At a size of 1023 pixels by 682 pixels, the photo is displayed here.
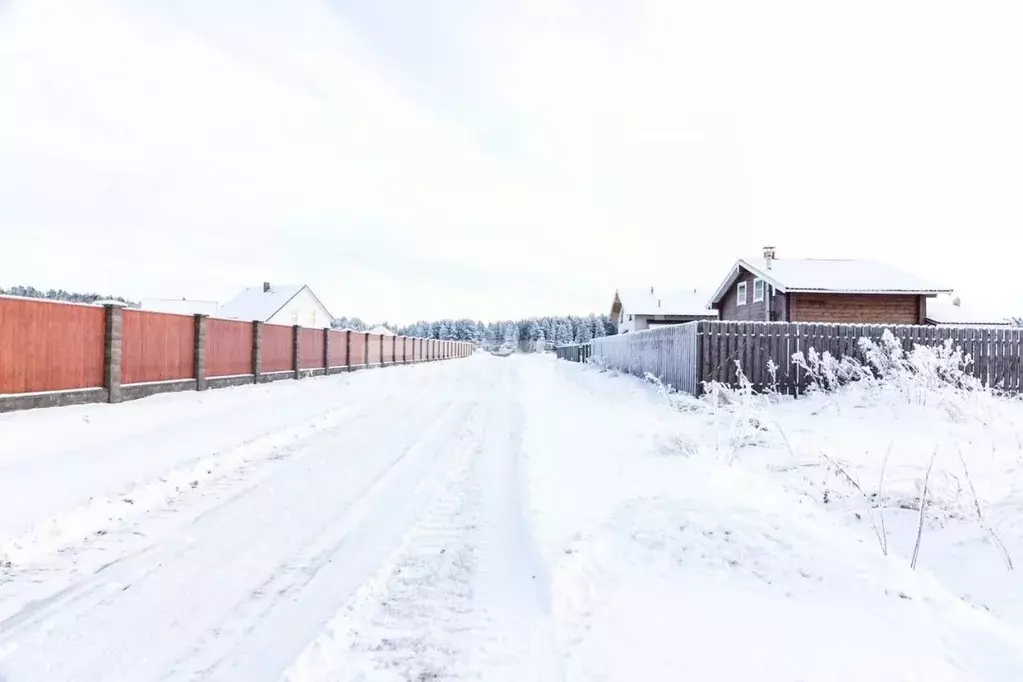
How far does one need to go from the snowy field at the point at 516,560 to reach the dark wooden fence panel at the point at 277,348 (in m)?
9.60

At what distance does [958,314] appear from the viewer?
29875 mm

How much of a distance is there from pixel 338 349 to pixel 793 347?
60.1ft

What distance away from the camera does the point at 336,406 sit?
11.8 metres

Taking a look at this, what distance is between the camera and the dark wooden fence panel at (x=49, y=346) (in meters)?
8.49

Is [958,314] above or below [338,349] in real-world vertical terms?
above

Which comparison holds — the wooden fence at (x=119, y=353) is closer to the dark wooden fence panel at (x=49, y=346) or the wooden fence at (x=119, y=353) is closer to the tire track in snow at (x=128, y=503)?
the dark wooden fence panel at (x=49, y=346)

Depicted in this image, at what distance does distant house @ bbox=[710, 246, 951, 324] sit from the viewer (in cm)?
2258

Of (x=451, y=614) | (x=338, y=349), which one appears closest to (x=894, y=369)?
(x=451, y=614)

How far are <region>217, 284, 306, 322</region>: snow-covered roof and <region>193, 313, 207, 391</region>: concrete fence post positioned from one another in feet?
98.8

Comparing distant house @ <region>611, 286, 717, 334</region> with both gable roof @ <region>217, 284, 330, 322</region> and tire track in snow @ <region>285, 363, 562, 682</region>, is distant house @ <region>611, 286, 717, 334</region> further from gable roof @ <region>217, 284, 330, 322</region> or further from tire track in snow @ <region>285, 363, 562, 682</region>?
tire track in snow @ <region>285, 363, 562, 682</region>

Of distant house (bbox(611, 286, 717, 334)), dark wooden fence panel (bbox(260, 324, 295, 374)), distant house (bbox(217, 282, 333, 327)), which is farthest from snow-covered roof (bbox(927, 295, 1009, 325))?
distant house (bbox(217, 282, 333, 327))

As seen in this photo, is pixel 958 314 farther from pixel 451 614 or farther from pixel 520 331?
pixel 520 331

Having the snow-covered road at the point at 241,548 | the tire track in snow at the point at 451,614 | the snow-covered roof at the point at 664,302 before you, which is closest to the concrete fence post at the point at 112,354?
the snow-covered road at the point at 241,548

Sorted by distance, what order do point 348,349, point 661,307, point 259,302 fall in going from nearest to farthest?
point 348,349, point 661,307, point 259,302
